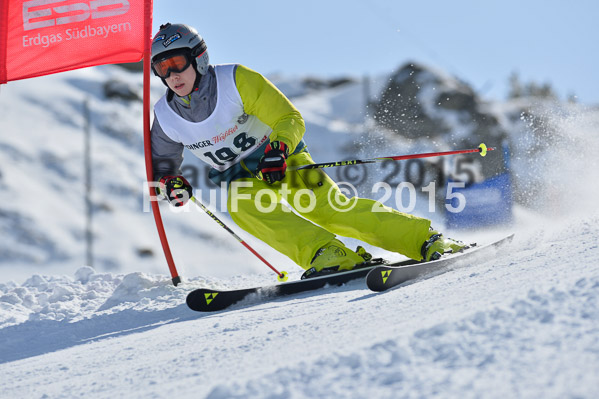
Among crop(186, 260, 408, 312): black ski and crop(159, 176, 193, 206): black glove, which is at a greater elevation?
crop(159, 176, 193, 206): black glove

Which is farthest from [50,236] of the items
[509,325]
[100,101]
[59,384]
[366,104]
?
[509,325]

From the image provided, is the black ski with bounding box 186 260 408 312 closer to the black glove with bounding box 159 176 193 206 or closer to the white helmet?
the black glove with bounding box 159 176 193 206

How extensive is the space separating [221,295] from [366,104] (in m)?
16.4

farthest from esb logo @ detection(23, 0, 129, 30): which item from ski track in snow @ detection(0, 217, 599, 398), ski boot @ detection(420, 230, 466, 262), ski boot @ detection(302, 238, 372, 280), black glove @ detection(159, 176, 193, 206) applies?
ski boot @ detection(420, 230, 466, 262)

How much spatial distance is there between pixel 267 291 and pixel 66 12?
2637 millimetres

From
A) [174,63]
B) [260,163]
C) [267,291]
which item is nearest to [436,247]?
[267,291]

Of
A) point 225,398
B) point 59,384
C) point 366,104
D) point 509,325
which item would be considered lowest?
point 59,384

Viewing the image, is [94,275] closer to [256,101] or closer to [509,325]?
[256,101]

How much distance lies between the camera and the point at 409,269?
2.64 m

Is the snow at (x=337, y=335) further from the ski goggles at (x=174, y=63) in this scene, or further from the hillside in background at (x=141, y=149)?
the hillside in background at (x=141, y=149)

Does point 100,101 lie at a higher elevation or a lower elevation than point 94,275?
higher

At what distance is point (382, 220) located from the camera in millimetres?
3201

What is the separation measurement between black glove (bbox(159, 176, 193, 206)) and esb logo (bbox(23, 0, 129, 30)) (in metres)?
1.45

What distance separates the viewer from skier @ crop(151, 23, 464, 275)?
3131 millimetres
